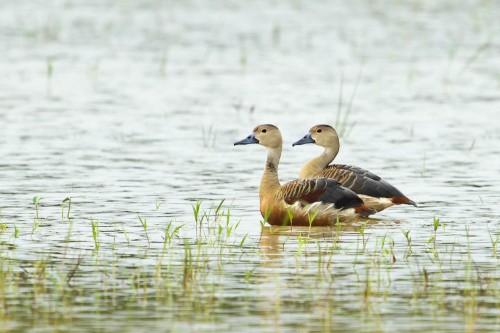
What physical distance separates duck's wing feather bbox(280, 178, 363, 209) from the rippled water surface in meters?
0.33

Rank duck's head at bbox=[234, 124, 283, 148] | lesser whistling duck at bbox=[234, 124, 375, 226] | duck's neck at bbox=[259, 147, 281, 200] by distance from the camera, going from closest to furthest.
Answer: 1. lesser whistling duck at bbox=[234, 124, 375, 226]
2. duck's neck at bbox=[259, 147, 281, 200]
3. duck's head at bbox=[234, 124, 283, 148]

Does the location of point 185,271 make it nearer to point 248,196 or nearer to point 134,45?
point 248,196

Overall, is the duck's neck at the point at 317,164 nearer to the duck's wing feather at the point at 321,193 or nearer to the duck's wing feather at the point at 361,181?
the duck's wing feather at the point at 361,181

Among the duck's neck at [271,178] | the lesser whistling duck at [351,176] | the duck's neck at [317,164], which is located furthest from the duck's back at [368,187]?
the duck's neck at [271,178]

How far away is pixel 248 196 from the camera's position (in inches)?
525

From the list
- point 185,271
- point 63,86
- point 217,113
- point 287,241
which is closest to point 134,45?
point 63,86

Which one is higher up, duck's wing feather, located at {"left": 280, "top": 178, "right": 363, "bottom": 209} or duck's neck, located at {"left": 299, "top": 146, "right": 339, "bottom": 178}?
duck's neck, located at {"left": 299, "top": 146, "right": 339, "bottom": 178}

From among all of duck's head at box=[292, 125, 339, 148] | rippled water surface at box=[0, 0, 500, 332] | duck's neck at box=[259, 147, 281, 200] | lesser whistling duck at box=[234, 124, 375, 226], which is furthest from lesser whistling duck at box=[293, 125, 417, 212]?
duck's neck at box=[259, 147, 281, 200]

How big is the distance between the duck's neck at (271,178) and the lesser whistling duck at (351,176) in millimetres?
555

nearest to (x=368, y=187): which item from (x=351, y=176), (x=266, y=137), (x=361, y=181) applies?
(x=361, y=181)

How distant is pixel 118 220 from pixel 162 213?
62 centimetres

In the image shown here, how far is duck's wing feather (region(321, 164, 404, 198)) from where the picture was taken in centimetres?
1223

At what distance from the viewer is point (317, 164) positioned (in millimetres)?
13312

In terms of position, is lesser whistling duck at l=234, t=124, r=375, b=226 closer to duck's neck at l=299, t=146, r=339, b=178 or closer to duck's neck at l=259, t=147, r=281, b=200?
duck's neck at l=259, t=147, r=281, b=200
